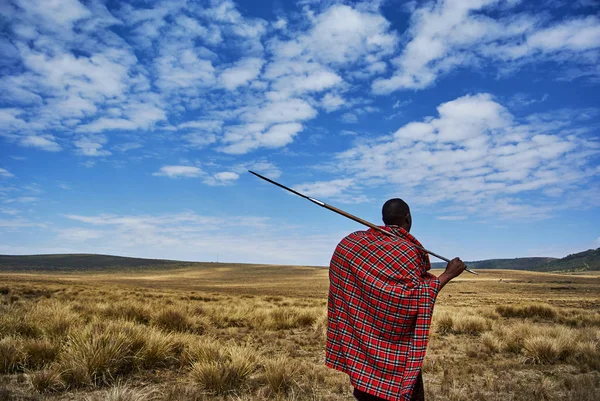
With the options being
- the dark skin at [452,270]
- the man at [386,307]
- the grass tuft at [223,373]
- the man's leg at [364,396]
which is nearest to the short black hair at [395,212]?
the man at [386,307]

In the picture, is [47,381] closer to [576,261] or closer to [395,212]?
[395,212]

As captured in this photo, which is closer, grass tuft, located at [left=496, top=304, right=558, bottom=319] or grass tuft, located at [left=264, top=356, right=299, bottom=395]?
grass tuft, located at [left=264, top=356, right=299, bottom=395]

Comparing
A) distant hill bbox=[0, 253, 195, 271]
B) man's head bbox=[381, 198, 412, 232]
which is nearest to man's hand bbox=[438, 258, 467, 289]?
man's head bbox=[381, 198, 412, 232]

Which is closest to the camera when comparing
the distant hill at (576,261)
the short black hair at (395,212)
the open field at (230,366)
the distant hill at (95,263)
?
A: the short black hair at (395,212)

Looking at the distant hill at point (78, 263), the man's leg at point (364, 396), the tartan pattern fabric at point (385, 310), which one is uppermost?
the distant hill at point (78, 263)

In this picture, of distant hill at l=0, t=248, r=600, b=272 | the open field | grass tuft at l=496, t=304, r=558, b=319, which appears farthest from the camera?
distant hill at l=0, t=248, r=600, b=272

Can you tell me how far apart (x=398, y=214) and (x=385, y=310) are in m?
0.94

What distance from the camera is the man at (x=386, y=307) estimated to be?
3588 mm

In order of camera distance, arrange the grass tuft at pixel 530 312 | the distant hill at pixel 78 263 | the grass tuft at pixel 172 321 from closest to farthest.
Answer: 1. the grass tuft at pixel 172 321
2. the grass tuft at pixel 530 312
3. the distant hill at pixel 78 263

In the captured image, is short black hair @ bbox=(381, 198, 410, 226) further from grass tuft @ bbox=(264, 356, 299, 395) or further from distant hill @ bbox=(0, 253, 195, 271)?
distant hill @ bbox=(0, 253, 195, 271)

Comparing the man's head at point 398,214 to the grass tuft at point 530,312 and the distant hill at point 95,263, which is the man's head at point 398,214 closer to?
the grass tuft at point 530,312

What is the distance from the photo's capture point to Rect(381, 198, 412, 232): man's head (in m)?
4.03

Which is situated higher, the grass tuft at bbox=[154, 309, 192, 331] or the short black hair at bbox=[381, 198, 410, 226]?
the short black hair at bbox=[381, 198, 410, 226]

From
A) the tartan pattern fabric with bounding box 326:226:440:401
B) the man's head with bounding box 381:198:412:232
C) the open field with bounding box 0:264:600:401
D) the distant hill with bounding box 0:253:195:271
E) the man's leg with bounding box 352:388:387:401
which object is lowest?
the open field with bounding box 0:264:600:401
